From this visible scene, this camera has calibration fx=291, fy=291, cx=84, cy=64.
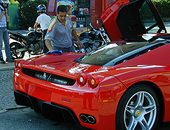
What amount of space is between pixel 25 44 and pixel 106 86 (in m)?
7.36

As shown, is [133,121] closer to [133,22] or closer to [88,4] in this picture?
[133,22]

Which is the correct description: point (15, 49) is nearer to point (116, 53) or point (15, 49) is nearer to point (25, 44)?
point (25, 44)

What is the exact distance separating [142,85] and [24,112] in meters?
2.13

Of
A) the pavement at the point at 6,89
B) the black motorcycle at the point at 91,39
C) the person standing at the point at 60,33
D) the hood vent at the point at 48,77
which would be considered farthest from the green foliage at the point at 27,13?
the hood vent at the point at 48,77

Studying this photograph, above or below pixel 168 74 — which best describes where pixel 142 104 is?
below

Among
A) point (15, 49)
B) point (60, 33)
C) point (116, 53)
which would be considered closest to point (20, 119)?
point (116, 53)

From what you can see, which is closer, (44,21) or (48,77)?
(48,77)

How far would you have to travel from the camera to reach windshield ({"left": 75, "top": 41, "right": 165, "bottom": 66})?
4.00 m

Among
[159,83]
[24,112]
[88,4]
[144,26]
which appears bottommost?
[24,112]

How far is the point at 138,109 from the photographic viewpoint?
356cm

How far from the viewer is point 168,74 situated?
369 cm

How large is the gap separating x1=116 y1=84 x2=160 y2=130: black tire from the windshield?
61 centimetres

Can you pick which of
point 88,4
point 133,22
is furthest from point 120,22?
point 88,4

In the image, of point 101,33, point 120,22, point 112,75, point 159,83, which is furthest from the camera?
point 101,33
